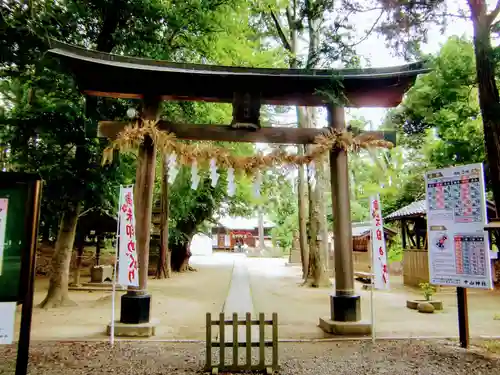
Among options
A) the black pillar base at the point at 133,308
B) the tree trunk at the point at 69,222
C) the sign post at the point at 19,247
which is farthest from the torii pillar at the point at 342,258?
the tree trunk at the point at 69,222

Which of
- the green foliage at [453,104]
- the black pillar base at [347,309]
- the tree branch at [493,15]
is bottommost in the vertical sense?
the black pillar base at [347,309]

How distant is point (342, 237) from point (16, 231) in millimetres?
4943

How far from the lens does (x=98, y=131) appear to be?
6.64m

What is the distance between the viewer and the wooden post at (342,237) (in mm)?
6430

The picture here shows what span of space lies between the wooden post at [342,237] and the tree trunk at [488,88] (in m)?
2.21

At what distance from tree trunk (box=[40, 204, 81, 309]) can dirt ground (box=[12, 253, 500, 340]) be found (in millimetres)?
434

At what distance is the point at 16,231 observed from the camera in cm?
348

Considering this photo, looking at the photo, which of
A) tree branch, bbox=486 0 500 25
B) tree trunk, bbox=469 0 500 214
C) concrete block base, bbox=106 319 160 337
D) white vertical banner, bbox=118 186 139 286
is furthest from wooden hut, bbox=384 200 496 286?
white vertical banner, bbox=118 186 139 286

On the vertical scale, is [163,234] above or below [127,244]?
above

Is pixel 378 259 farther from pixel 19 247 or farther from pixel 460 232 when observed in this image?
pixel 19 247

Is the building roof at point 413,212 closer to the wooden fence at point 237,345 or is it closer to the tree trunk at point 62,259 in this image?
the wooden fence at point 237,345

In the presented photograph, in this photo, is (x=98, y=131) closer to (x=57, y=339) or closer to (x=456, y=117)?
(x=57, y=339)

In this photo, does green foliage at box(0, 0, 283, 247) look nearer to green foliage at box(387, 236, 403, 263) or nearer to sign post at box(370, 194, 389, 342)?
sign post at box(370, 194, 389, 342)

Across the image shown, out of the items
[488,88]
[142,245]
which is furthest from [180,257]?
[488,88]
